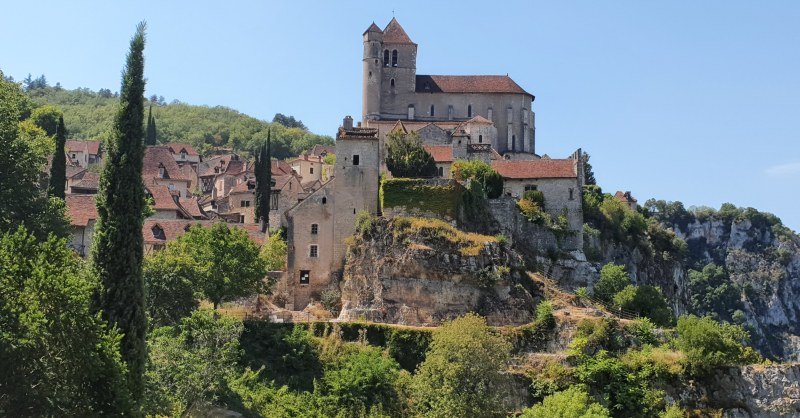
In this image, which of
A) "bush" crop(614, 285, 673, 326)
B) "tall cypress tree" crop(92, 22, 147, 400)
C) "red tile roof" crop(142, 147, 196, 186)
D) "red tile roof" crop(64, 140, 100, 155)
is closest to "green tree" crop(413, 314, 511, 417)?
"tall cypress tree" crop(92, 22, 147, 400)

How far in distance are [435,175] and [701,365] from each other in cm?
2422

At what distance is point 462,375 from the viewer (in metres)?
49.7

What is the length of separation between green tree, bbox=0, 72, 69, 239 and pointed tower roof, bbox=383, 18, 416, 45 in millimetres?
53984

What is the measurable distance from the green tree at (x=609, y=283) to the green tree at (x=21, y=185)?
37844mm

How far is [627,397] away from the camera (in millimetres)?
52719

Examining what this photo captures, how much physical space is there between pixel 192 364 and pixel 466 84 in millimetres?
61429

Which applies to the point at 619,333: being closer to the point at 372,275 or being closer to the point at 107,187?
the point at 372,275

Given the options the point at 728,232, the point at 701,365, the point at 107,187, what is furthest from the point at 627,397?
the point at 728,232

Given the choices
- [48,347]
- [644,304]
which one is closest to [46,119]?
[644,304]

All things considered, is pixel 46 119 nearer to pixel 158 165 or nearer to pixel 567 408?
pixel 158 165

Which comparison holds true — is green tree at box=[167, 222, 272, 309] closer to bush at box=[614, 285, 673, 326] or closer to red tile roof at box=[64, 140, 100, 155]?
bush at box=[614, 285, 673, 326]

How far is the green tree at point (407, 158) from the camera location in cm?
6981

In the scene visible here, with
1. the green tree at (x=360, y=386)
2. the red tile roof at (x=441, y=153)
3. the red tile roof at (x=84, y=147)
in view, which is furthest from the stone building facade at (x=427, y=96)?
the green tree at (x=360, y=386)

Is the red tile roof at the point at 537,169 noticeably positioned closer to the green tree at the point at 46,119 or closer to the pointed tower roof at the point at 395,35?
the pointed tower roof at the point at 395,35
